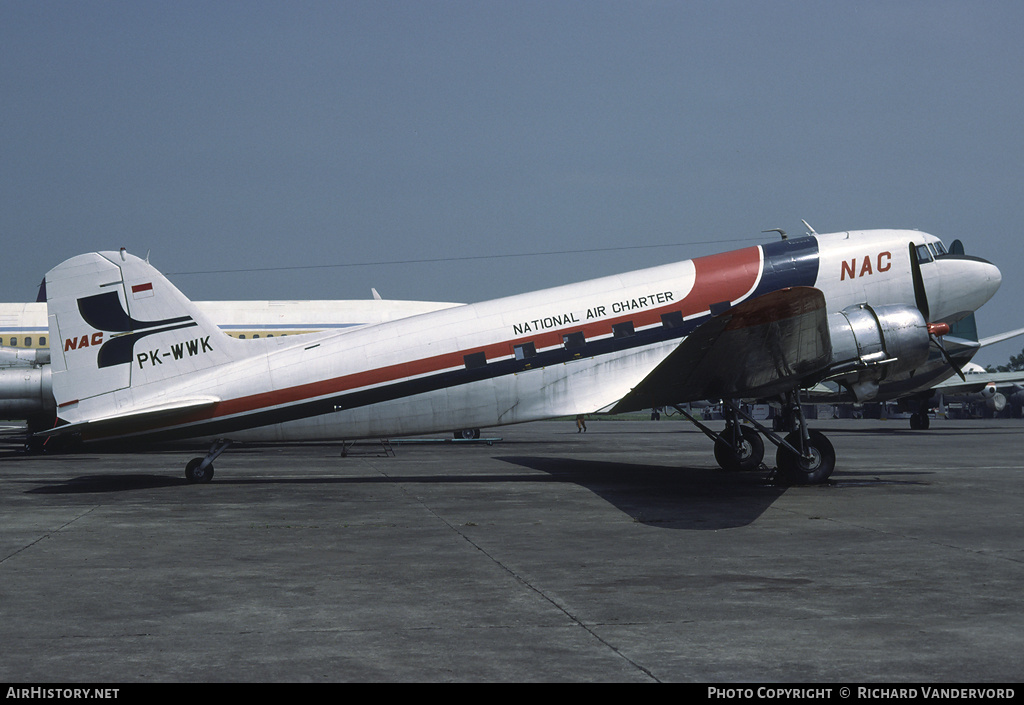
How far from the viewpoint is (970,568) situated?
376 inches

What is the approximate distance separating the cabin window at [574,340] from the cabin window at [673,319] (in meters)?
1.79

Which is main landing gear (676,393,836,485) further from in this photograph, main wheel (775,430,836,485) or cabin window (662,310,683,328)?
cabin window (662,310,683,328)

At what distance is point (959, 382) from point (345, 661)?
182ft

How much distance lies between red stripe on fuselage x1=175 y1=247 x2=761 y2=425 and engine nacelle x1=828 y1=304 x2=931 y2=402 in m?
2.51

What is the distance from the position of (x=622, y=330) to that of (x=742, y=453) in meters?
4.94

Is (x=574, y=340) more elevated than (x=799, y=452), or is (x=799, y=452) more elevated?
(x=574, y=340)

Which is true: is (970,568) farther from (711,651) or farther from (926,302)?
(926,302)

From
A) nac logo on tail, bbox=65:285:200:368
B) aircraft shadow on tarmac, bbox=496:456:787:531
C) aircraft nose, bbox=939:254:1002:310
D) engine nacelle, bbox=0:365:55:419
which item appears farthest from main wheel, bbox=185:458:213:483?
aircraft nose, bbox=939:254:1002:310

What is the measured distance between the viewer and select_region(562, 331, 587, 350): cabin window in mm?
19312

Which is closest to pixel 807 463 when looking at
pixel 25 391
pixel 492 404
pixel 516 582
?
pixel 492 404

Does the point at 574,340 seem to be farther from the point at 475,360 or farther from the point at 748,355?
the point at 748,355

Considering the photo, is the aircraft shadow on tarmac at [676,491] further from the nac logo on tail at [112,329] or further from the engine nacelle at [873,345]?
the nac logo on tail at [112,329]

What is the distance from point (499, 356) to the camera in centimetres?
1903
